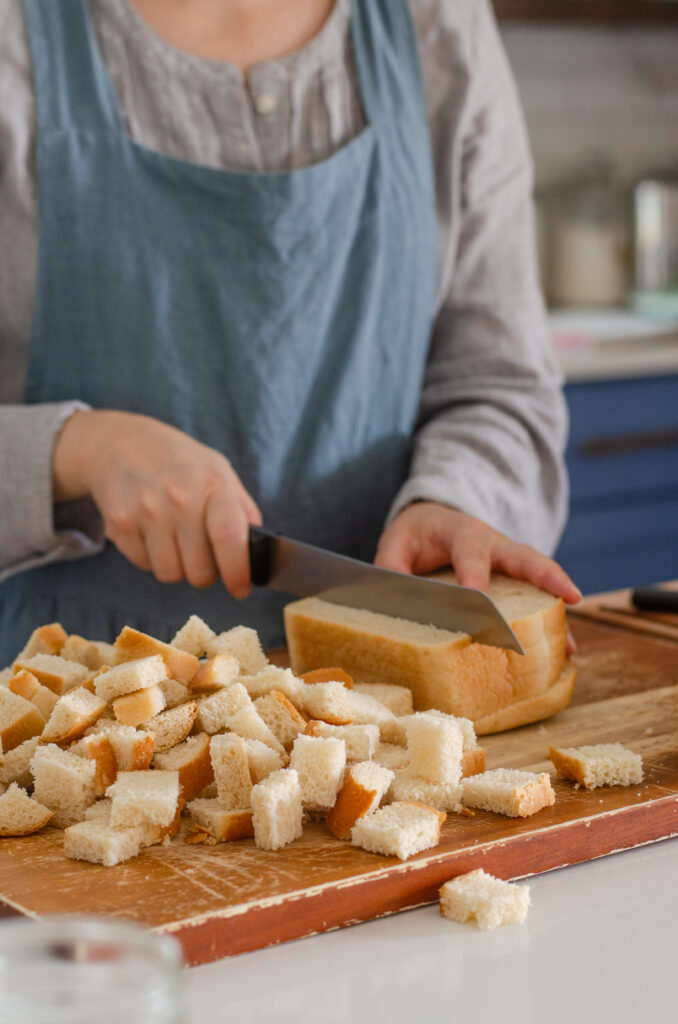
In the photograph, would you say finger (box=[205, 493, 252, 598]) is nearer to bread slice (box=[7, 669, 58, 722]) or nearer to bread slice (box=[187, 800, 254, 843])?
bread slice (box=[7, 669, 58, 722])

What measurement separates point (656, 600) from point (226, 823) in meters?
0.84

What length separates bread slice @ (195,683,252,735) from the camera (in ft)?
3.37

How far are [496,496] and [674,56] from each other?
10.3 feet

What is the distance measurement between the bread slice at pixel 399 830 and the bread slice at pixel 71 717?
0.25 m

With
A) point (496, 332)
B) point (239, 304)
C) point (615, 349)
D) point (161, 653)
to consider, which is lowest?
point (615, 349)

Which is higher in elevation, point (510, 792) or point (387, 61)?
point (387, 61)

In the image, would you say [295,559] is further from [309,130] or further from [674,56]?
[674,56]

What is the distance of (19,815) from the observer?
958 mm

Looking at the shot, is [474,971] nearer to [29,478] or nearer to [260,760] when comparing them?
[260,760]

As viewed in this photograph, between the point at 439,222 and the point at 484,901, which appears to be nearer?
the point at 484,901

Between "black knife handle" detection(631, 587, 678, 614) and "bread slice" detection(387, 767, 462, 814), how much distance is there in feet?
2.25

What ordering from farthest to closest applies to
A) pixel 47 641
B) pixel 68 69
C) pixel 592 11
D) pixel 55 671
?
pixel 592 11
pixel 68 69
pixel 47 641
pixel 55 671

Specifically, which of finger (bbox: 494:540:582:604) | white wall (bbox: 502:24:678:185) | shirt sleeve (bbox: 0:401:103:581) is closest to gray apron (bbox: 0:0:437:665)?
shirt sleeve (bbox: 0:401:103:581)


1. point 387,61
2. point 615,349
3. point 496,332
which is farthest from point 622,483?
point 387,61
